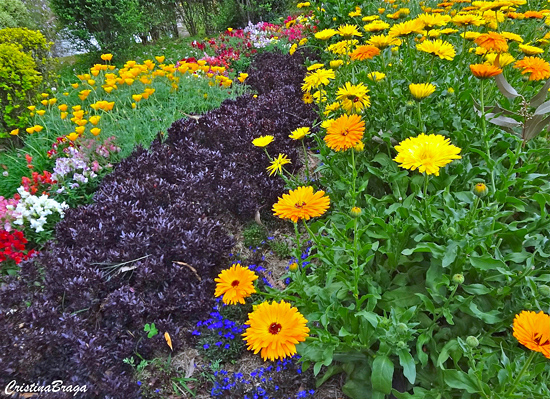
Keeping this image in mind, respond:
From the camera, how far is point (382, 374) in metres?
1.29

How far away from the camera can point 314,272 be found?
6.04 feet

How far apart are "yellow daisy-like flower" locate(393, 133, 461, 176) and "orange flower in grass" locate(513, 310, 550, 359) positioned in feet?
1.68

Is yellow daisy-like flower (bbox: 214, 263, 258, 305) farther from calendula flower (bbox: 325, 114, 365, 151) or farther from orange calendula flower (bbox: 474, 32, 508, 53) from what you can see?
orange calendula flower (bbox: 474, 32, 508, 53)

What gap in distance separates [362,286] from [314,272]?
0.29 m

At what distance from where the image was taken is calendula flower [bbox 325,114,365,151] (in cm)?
146

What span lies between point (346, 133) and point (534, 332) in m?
0.91

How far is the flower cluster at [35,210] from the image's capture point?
100 inches

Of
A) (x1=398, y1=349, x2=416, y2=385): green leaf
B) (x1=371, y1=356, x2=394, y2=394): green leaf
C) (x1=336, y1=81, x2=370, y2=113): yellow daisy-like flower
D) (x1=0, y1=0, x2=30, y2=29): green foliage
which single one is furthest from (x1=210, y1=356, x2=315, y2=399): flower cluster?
(x1=0, y1=0, x2=30, y2=29): green foliage

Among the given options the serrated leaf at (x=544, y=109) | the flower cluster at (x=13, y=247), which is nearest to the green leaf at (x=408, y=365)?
the serrated leaf at (x=544, y=109)

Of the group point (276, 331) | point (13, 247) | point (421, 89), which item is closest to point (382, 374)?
point (276, 331)

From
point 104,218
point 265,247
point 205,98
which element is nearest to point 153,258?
point 104,218

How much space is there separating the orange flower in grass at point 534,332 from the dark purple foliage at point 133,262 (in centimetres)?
150

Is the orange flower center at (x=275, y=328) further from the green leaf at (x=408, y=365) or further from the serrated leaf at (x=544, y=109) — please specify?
the serrated leaf at (x=544, y=109)

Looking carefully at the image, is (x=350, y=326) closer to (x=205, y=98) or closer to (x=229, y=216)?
(x=229, y=216)
